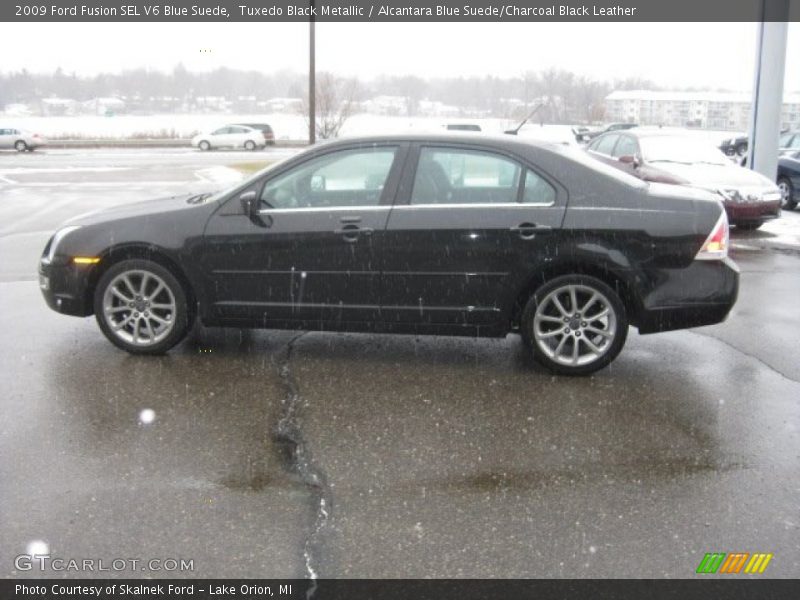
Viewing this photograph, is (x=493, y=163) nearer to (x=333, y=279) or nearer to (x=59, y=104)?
(x=333, y=279)

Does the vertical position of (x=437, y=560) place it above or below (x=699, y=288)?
below

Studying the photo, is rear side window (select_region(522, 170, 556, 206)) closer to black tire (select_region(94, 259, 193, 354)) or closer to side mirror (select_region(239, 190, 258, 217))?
side mirror (select_region(239, 190, 258, 217))

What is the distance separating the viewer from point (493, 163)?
5.42 meters

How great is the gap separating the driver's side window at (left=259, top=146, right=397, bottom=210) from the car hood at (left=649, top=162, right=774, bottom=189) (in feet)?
24.5

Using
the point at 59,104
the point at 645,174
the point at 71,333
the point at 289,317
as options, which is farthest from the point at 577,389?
the point at 59,104

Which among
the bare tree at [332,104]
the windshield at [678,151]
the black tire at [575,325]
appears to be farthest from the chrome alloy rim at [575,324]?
the bare tree at [332,104]

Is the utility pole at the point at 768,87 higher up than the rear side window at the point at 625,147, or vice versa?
the utility pole at the point at 768,87

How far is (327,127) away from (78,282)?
25.9 meters

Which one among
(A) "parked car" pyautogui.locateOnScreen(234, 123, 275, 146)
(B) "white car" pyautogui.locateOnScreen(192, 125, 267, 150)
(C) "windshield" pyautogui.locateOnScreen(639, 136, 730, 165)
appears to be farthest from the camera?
(A) "parked car" pyautogui.locateOnScreen(234, 123, 275, 146)

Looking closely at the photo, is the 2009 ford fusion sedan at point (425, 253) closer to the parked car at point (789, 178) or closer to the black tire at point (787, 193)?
the parked car at point (789, 178)

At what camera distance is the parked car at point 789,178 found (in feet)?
50.2

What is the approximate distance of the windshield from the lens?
491 inches

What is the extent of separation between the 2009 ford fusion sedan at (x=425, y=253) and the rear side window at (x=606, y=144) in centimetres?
846
